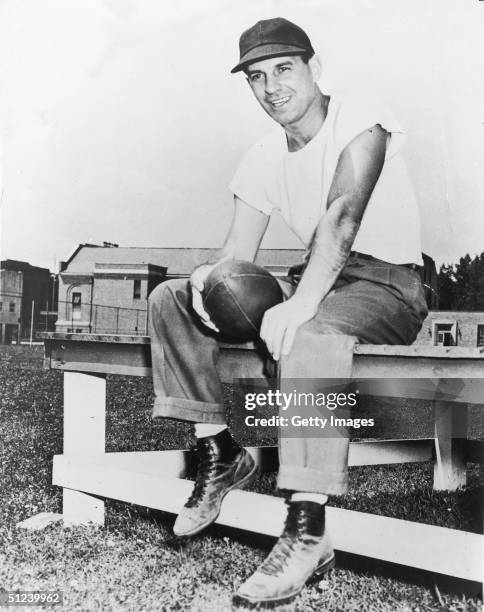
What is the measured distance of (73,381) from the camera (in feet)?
8.66

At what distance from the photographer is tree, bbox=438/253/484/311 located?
268 cm

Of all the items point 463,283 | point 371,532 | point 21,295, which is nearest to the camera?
point 371,532

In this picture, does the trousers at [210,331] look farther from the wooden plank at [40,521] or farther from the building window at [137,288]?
the building window at [137,288]

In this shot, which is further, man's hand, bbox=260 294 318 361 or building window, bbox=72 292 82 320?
building window, bbox=72 292 82 320

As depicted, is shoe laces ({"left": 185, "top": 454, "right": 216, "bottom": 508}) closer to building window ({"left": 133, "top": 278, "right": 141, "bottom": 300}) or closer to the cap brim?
the cap brim

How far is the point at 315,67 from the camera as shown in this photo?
7.34ft

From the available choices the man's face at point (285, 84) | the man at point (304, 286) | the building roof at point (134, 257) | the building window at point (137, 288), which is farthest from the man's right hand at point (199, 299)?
the building window at point (137, 288)

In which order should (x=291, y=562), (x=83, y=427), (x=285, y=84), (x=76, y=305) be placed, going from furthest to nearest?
(x=76, y=305) < (x=83, y=427) < (x=285, y=84) < (x=291, y=562)

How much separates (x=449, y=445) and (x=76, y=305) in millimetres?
29674

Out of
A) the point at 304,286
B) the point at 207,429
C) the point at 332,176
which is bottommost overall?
the point at 207,429

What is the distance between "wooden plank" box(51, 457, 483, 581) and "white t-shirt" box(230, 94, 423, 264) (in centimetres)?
84

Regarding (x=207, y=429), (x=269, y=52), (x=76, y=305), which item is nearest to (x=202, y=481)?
(x=207, y=429)

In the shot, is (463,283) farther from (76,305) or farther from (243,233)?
(76,305)

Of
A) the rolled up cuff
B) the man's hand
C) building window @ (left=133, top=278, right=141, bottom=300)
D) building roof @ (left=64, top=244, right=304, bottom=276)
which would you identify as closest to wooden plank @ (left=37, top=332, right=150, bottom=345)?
the rolled up cuff
